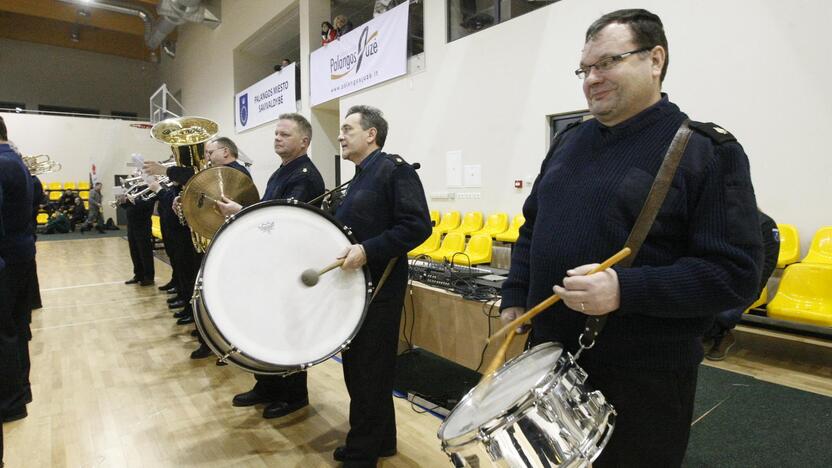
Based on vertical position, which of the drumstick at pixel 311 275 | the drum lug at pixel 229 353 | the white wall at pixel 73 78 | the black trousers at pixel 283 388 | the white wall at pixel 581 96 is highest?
the white wall at pixel 73 78

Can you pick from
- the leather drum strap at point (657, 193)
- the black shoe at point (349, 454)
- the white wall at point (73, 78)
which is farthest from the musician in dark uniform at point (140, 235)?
the white wall at point (73, 78)

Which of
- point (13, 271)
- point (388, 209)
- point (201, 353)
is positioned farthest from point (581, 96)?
point (13, 271)

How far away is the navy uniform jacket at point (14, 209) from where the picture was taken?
2.46m

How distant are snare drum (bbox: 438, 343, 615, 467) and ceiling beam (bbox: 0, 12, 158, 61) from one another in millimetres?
22347

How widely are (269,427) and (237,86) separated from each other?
41.9 ft

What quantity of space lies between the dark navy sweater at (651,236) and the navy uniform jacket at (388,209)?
0.80m

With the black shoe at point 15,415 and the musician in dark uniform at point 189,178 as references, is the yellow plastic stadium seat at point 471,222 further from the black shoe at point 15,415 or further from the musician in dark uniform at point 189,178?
the black shoe at point 15,415

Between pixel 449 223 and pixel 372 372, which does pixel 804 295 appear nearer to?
pixel 372 372

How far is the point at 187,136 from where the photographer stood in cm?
367

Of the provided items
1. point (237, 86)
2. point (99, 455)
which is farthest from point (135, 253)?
point (237, 86)

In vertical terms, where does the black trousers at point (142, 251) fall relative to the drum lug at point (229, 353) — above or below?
below

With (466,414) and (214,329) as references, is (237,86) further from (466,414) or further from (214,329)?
(466,414)

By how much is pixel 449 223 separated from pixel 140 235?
13.8 ft

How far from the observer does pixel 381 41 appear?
7547mm
